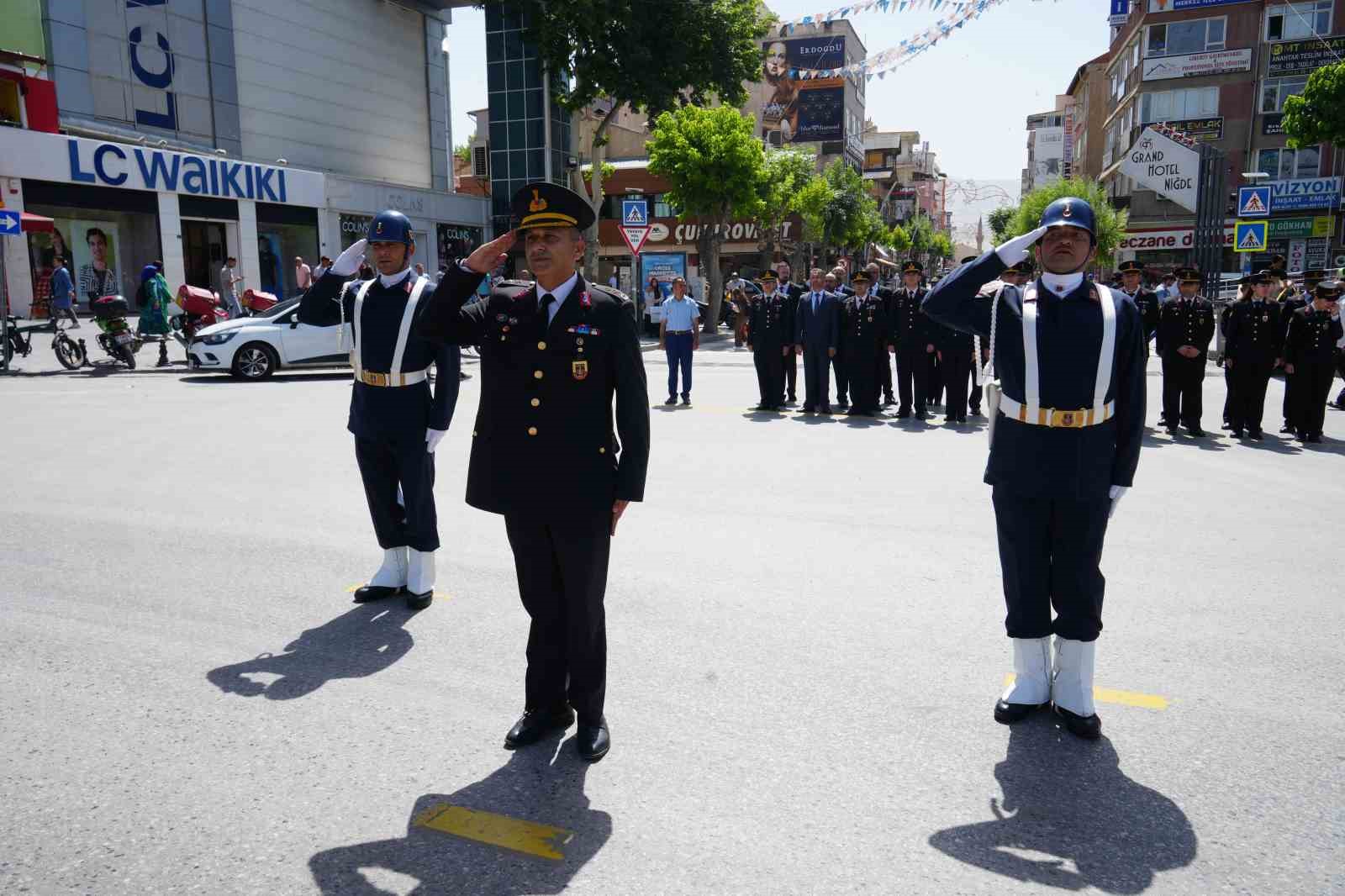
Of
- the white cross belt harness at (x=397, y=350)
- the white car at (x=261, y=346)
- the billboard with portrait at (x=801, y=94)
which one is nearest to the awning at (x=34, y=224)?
the white car at (x=261, y=346)

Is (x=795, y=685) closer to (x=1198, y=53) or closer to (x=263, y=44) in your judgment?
(x=263, y=44)

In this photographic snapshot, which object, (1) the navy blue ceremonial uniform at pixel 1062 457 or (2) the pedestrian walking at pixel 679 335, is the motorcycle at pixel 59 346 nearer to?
(2) the pedestrian walking at pixel 679 335

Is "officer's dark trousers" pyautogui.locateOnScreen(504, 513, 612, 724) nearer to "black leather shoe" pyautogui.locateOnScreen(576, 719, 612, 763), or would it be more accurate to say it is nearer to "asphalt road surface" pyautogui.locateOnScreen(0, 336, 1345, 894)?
"black leather shoe" pyautogui.locateOnScreen(576, 719, 612, 763)

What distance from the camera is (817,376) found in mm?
13586

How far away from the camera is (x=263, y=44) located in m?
32.9

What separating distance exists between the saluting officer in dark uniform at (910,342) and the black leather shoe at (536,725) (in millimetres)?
9758

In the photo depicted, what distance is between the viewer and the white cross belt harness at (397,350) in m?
5.18

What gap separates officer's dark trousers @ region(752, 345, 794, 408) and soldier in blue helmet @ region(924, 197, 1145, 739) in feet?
32.7

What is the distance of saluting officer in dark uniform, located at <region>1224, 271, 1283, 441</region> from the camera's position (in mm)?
11406

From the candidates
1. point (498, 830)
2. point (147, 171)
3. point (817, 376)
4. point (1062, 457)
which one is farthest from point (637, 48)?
point (498, 830)

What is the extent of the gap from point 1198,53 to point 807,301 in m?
46.9

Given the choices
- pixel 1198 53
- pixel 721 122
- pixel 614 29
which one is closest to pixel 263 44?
pixel 614 29

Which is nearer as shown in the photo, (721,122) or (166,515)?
(166,515)

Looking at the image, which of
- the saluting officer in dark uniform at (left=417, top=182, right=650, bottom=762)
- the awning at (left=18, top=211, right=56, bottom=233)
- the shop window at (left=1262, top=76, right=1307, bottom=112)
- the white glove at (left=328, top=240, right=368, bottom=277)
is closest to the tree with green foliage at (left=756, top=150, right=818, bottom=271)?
the awning at (left=18, top=211, right=56, bottom=233)
